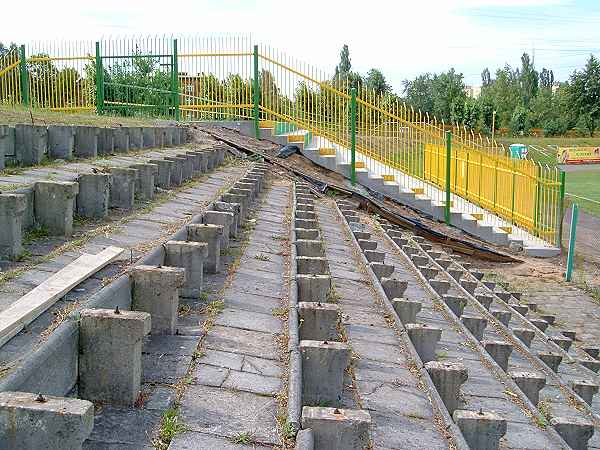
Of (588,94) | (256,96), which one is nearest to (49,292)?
(256,96)

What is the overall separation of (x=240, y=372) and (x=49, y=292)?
40.9 inches

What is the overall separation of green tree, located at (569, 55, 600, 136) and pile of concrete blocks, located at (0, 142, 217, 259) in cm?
5799

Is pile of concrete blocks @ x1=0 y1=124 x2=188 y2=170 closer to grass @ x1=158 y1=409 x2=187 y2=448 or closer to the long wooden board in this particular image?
the long wooden board

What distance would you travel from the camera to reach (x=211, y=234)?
5.76 metres

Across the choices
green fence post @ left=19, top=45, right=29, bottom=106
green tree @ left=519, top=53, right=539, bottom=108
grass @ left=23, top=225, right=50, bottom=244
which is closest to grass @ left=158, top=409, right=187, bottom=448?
grass @ left=23, top=225, right=50, bottom=244

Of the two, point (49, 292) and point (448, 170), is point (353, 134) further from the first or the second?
point (49, 292)

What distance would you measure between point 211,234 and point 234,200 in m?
2.61

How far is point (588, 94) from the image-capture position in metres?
60.7

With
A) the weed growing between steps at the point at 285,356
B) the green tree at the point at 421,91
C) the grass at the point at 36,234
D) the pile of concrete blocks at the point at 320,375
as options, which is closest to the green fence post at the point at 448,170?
the weed growing between steps at the point at 285,356

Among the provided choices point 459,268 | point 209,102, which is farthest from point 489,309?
point 209,102

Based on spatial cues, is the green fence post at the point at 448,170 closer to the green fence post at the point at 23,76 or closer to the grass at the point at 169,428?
the green fence post at the point at 23,76

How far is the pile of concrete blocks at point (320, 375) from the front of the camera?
308 centimetres

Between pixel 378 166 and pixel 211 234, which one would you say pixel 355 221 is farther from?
pixel 211 234

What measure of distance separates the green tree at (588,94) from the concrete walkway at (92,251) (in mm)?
57762
